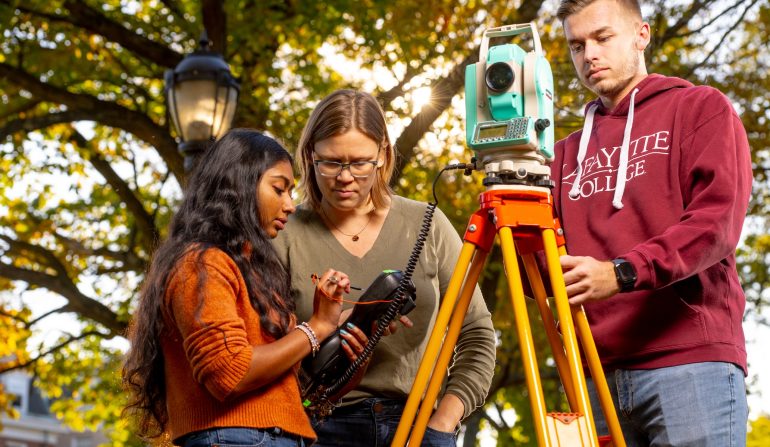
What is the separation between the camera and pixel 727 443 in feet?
8.57

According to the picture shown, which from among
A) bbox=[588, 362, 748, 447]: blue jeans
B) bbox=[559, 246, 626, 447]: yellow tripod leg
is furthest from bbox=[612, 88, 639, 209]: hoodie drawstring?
bbox=[588, 362, 748, 447]: blue jeans

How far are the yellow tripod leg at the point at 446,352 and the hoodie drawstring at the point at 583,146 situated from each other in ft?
1.22

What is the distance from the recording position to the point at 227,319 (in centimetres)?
277

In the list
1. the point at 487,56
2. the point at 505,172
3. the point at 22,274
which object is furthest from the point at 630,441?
the point at 22,274

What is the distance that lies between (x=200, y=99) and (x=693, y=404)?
5.29m

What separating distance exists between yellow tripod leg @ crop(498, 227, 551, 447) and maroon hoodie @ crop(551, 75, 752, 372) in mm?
293

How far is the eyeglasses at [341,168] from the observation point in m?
3.37

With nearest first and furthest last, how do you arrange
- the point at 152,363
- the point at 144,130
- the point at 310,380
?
the point at 152,363 → the point at 310,380 → the point at 144,130

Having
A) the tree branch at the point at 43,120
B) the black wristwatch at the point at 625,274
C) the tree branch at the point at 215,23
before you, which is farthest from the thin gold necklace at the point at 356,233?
the tree branch at the point at 43,120

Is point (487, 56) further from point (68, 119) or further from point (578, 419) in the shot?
point (68, 119)

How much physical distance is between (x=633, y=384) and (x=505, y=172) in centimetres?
70

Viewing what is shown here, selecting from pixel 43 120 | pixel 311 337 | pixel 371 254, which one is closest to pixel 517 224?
pixel 311 337

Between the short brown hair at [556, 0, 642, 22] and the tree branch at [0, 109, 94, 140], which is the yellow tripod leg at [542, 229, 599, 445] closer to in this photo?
the short brown hair at [556, 0, 642, 22]

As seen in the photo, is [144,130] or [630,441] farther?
[144,130]
